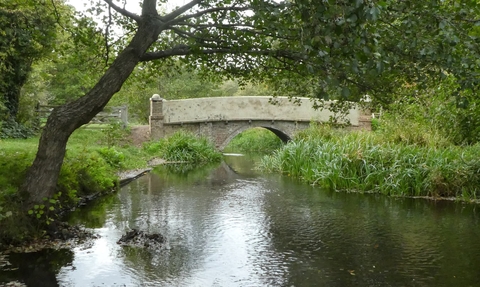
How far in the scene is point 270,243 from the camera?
658 cm

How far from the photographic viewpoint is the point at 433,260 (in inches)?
230

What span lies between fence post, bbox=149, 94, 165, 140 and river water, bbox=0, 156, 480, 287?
9006 mm

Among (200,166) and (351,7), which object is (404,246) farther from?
(200,166)

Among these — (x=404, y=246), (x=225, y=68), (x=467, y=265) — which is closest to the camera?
(x=467, y=265)

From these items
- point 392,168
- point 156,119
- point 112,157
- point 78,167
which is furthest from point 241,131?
point 78,167

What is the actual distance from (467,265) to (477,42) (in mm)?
2650

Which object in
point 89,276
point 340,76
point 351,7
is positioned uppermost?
point 351,7

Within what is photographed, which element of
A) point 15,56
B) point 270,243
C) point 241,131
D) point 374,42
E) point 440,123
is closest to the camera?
point 374,42

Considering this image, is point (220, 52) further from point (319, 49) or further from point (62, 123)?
point (319, 49)

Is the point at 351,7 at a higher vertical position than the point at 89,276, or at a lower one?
higher

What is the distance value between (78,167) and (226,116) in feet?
39.0

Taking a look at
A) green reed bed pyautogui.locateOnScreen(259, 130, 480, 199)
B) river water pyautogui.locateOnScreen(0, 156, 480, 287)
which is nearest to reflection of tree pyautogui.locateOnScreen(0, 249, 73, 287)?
river water pyautogui.locateOnScreen(0, 156, 480, 287)

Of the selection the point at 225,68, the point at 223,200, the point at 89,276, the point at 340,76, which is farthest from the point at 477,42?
the point at 223,200

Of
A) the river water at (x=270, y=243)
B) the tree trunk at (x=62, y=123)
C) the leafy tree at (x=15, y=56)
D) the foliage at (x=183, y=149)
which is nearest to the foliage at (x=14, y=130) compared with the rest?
the leafy tree at (x=15, y=56)
